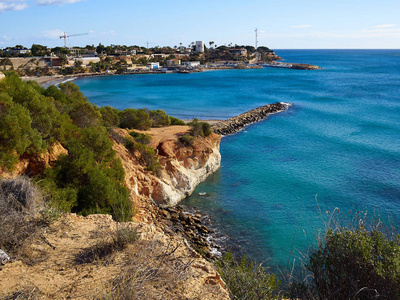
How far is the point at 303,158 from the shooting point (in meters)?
28.5

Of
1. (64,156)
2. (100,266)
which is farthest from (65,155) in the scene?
(100,266)

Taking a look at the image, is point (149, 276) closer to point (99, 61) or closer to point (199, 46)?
point (99, 61)

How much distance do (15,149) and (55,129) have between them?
2.56 meters

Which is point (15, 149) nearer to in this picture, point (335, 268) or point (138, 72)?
point (335, 268)

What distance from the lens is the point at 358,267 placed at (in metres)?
6.88

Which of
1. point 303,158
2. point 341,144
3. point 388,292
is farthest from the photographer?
point 341,144

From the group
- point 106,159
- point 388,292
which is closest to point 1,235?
point 388,292

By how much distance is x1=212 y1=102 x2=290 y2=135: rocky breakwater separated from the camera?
3820 centimetres

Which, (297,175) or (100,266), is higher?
(100,266)

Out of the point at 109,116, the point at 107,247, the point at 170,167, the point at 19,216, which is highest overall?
the point at 109,116

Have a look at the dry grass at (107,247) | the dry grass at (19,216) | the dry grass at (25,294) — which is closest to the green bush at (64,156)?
the dry grass at (19,216)

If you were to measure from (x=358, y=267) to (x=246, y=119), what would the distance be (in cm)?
3747

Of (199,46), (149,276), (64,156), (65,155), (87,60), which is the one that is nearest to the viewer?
(149,276)

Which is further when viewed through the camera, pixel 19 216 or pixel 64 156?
pixel 64 156
